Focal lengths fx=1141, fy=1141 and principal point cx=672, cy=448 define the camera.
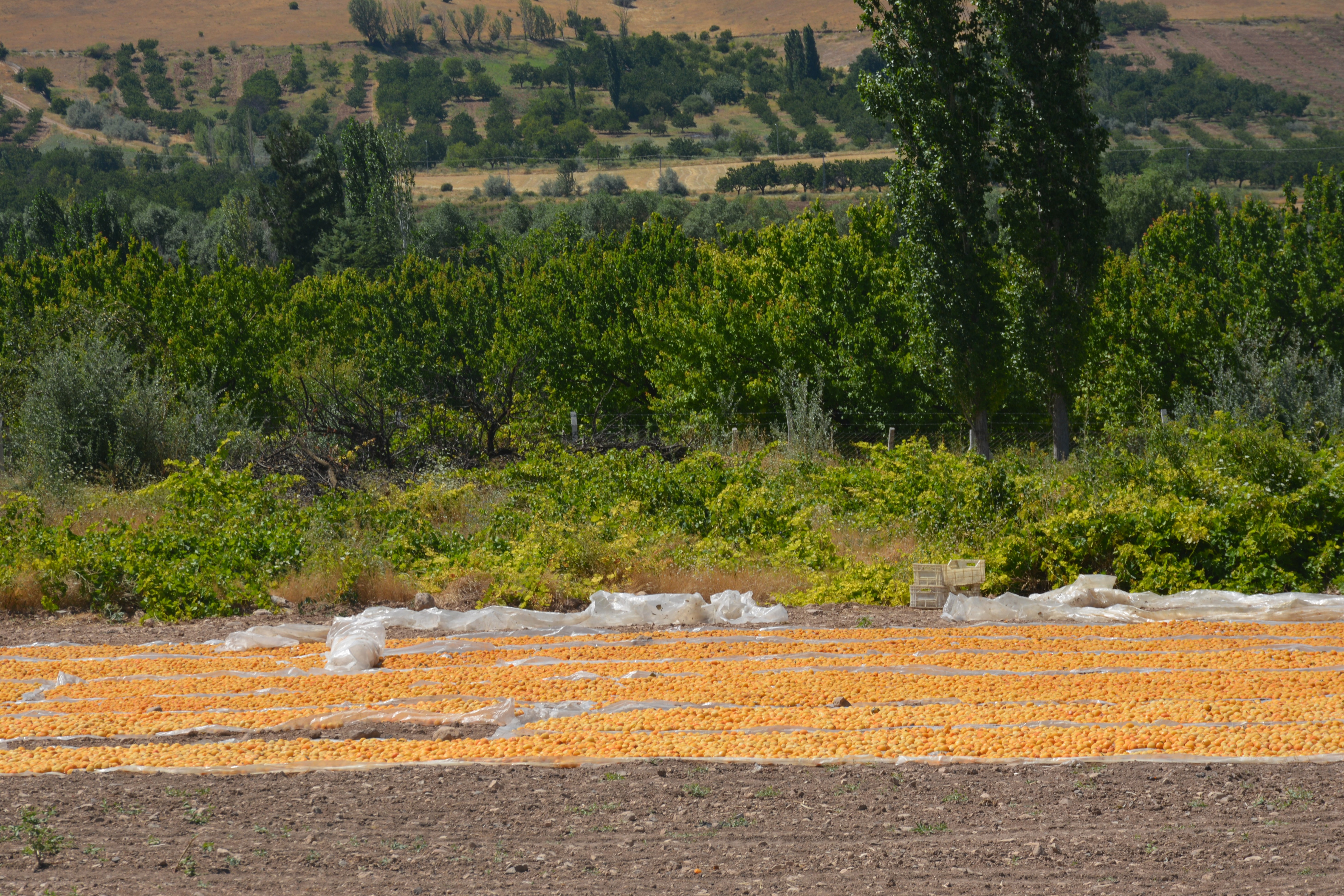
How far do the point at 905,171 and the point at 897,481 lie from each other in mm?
9742

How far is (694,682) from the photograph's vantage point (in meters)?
6.93

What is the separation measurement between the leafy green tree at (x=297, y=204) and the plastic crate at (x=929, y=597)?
191 ft

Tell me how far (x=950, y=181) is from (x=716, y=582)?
37.3 ft

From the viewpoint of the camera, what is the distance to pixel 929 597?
30.8 ft

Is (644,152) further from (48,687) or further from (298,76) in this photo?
(48,687)

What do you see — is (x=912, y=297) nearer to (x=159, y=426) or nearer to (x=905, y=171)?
(x=905, y=171)

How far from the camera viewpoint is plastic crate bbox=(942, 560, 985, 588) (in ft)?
31.0

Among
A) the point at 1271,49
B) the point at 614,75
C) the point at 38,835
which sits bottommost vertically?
the point at 38,835

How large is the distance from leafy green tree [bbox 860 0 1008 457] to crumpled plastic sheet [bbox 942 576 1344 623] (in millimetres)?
9856

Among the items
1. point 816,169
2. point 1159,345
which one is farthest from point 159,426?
point 816,169

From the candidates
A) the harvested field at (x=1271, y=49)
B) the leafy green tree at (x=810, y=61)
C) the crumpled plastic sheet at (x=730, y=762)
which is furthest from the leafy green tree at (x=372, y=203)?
the leafy green tree at (x=810, y=61)

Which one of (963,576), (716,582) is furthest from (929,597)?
(716,582)

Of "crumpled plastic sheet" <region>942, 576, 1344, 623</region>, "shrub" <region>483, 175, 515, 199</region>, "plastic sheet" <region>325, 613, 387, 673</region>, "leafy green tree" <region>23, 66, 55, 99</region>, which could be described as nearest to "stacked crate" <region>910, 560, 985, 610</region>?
"crumpled plastic sheet" <region>942, 576, 1344, 623</region>

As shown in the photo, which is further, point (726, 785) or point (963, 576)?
point (963, 576)
